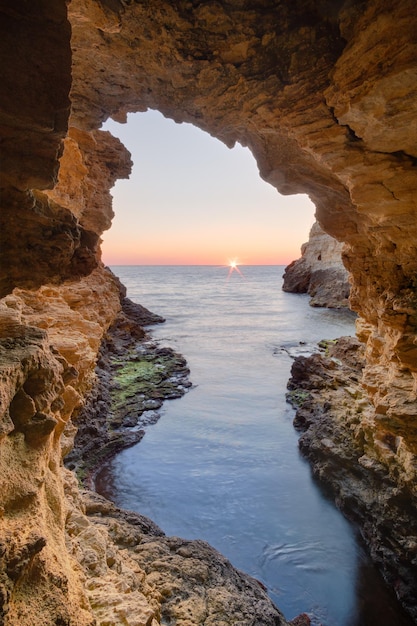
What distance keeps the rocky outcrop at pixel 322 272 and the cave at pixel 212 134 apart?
109 ft

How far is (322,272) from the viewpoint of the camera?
1850 inches

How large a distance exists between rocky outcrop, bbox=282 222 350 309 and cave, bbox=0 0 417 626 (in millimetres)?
33085

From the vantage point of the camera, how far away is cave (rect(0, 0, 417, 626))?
2844mm

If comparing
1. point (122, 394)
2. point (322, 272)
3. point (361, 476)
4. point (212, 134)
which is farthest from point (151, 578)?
point (322, 272)

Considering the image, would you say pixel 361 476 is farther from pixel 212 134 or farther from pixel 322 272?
pixel 322 272

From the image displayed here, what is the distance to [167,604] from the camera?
159 inches

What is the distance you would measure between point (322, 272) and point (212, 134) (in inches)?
1699

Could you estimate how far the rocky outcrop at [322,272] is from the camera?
41125 mm

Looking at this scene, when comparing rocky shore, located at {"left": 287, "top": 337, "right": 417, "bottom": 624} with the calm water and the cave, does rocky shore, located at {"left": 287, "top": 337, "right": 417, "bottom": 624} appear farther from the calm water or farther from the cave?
the calm water

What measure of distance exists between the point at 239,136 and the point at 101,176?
A: 7896 mm

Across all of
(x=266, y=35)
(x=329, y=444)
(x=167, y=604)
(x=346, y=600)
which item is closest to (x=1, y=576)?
(x=167, y=604)

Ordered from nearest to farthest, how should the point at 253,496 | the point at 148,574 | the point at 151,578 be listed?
the point at 151,578, the point at 148,574, the point at 253,496

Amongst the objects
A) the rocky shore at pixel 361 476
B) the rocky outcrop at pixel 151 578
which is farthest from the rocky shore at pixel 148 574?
the rocky shore at pixel 361 476

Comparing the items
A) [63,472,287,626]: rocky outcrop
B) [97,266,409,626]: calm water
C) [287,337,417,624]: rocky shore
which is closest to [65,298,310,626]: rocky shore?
[63,472,287,626]: rocky outcrop
